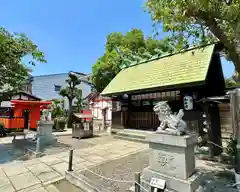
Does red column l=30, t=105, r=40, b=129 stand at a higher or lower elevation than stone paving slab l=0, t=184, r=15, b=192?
higher

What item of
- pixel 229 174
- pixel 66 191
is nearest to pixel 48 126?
pixel 66 191

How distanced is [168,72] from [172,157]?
7.76 m

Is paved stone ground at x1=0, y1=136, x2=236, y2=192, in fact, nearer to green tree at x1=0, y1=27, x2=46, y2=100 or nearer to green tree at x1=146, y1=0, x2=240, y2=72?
green tree at x1=146, y1=0, x2=240, y2=72

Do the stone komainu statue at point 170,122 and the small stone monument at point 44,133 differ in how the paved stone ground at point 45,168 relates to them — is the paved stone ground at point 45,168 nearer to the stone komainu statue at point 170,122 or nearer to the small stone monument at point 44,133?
the small stone monument at point 44,133

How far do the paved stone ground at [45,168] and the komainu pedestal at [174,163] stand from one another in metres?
3.52

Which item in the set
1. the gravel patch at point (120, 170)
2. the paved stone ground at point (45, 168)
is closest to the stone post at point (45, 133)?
the paved stone ground at point (45, 168)

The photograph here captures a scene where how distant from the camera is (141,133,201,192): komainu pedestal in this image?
12.4 ft

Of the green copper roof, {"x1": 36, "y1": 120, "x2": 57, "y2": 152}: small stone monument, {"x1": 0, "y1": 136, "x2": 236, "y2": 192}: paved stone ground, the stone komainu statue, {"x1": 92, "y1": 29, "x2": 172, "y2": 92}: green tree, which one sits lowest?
{"x1": 0, "y1": 136, "x2": 236, "y2": 192}: paved stone ground

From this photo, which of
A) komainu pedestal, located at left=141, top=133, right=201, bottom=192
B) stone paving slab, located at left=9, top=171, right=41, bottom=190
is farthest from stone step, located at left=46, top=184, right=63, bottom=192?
komainu pedestal, located at left=141, top=133, right=201, bottom=192

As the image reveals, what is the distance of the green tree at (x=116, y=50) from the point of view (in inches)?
782

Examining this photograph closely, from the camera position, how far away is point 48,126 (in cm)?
1160

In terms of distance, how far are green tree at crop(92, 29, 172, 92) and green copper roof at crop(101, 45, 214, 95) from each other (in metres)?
5.21

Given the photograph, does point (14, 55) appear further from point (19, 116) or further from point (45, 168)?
point (19, 116)

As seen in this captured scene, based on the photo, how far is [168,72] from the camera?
1095 cm
